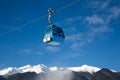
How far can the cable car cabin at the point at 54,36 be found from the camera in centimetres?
3262

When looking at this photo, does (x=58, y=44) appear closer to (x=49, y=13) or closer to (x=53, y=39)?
(x=53, y=39)

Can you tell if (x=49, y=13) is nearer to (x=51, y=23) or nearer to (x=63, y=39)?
(x=51, y=23)

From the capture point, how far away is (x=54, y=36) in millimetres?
32781

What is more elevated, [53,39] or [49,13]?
[49,13]

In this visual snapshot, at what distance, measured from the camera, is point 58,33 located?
109 feet

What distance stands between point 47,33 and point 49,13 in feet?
9.33

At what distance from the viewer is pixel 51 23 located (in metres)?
33.3

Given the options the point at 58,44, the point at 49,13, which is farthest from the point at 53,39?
the point at 49,13

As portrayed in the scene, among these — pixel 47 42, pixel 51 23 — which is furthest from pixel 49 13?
pixel 47 42

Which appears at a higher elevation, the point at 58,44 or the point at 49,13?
the point at 49,13

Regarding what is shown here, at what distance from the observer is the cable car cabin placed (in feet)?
107

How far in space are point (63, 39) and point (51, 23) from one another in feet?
7.69

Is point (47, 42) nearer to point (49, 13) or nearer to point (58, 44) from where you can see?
point (58, 44)

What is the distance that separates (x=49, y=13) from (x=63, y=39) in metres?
3.47
